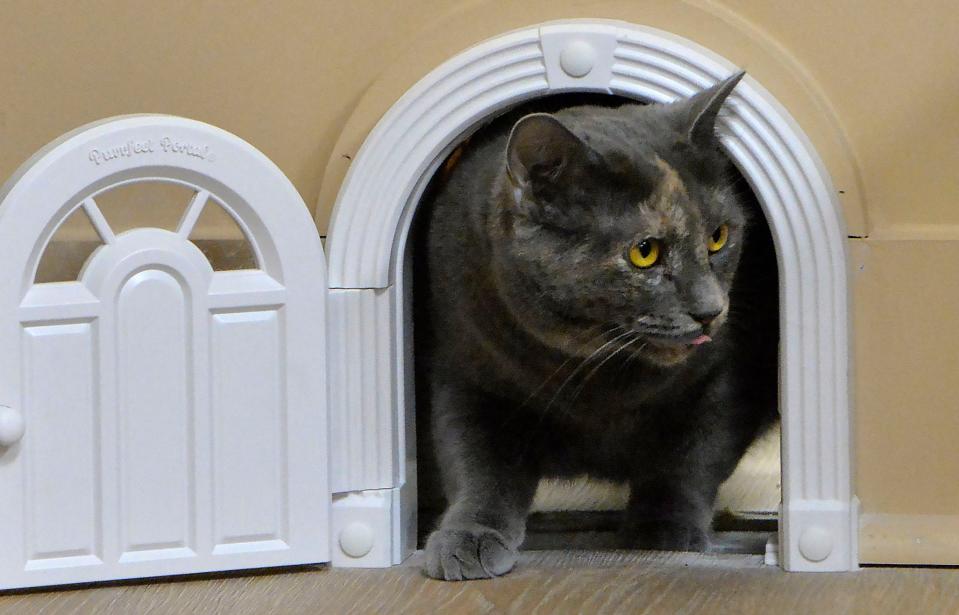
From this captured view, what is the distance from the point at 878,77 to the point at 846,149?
10 cm

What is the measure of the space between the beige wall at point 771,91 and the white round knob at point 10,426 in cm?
37

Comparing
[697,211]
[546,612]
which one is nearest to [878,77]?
[697,211]

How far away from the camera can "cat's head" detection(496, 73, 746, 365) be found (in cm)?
138

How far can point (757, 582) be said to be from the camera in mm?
1447

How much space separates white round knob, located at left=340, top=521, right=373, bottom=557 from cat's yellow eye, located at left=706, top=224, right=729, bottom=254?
1.86 feet

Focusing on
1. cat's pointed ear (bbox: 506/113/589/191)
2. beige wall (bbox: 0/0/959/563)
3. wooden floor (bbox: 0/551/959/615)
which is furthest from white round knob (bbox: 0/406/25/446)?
cat's pointed ear (bbox: 506/113/589/191)

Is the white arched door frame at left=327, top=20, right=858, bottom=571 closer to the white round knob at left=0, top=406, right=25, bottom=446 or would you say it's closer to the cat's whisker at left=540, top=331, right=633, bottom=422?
the cat's whisker at left=540, top=331, right=633, bottom=422

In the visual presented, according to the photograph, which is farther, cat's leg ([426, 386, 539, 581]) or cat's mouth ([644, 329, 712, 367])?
cat's leg ([426, 386, 539, 581])

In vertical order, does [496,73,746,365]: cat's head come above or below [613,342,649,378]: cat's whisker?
Answer: above

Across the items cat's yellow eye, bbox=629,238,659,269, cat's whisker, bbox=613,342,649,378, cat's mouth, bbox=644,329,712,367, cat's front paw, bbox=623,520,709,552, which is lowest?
cat's front paw, bbox=623,520,709,552

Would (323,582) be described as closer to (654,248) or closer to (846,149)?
(654,248)

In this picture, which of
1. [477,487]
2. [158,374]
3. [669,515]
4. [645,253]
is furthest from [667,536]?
[158,374]

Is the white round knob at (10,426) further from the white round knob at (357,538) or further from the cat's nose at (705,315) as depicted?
the cat's nose at (705,315)

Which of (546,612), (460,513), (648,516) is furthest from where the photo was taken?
(648,516)
